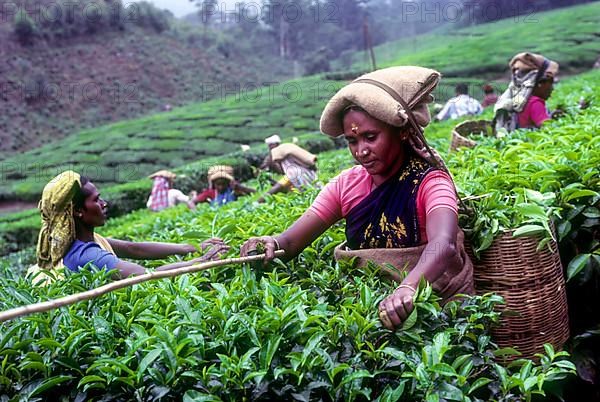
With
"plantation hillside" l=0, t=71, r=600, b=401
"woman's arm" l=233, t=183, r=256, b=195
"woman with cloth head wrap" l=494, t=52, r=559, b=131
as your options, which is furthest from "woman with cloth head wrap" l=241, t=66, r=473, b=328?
"woman's arm" l=233, t=183, r=256, b=195

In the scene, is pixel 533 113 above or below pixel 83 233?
above

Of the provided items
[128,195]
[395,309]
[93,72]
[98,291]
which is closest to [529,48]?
[128,195]

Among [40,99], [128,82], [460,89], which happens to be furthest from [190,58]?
[460,89]

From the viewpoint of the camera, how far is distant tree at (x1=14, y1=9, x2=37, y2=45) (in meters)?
27.4

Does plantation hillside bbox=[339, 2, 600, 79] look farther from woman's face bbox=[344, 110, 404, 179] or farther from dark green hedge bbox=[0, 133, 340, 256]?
woman's face bbox=[344, 110, 404, 179]

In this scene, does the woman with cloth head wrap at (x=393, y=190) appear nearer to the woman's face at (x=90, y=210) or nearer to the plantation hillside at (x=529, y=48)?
the woman's face at (x=90, y=210)

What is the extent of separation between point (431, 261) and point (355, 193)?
530 mm

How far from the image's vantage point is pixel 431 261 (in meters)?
1.84

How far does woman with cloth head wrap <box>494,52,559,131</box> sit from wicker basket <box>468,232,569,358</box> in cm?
289

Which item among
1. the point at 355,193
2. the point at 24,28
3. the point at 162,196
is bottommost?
the point at 162,196

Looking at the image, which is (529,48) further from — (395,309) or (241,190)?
(395,309)

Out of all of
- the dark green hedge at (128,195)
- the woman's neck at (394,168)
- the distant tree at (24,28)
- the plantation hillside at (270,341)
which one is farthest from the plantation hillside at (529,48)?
the plantation hillside at (270,341)

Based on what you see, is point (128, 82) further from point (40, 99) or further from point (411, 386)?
point (411, 386)

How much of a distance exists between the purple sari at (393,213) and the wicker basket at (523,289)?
325 millimetres
